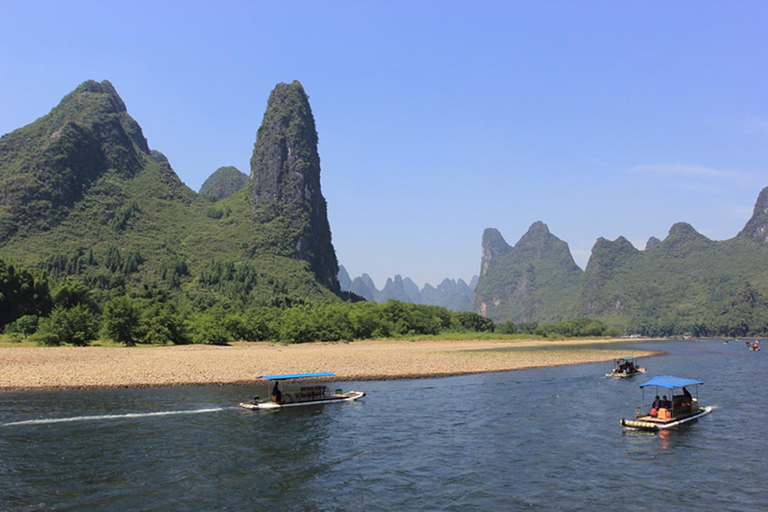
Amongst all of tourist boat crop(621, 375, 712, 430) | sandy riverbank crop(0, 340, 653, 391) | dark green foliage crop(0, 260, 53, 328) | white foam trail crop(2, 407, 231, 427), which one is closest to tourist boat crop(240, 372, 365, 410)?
white foam trail crop(2, 407, 231, 427)

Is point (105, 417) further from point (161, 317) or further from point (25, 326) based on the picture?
point (25, 326)

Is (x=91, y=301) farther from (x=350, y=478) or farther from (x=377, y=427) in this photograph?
(x=350, y=478)

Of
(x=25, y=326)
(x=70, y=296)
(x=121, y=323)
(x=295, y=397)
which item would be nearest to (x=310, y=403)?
(x=295, y=397)

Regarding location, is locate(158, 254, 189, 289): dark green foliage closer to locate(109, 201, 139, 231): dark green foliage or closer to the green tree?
locate(109, 201, 139, 231): dark green foliage

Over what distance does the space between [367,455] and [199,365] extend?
3200 centimetres

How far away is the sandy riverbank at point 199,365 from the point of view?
137 ft

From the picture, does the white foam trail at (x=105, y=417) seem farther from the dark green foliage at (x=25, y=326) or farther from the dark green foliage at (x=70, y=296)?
the dark green foliage at (x=70, y=296)

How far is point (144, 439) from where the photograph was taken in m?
25.3

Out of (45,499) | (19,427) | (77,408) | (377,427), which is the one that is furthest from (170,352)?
(45,499)

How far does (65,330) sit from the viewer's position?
6266 cm

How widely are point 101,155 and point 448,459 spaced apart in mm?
189603

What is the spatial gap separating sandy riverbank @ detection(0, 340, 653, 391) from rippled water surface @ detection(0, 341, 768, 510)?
13.4 ft

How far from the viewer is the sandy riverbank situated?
4162cm

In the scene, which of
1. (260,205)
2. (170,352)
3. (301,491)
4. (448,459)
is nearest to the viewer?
(301,491)
